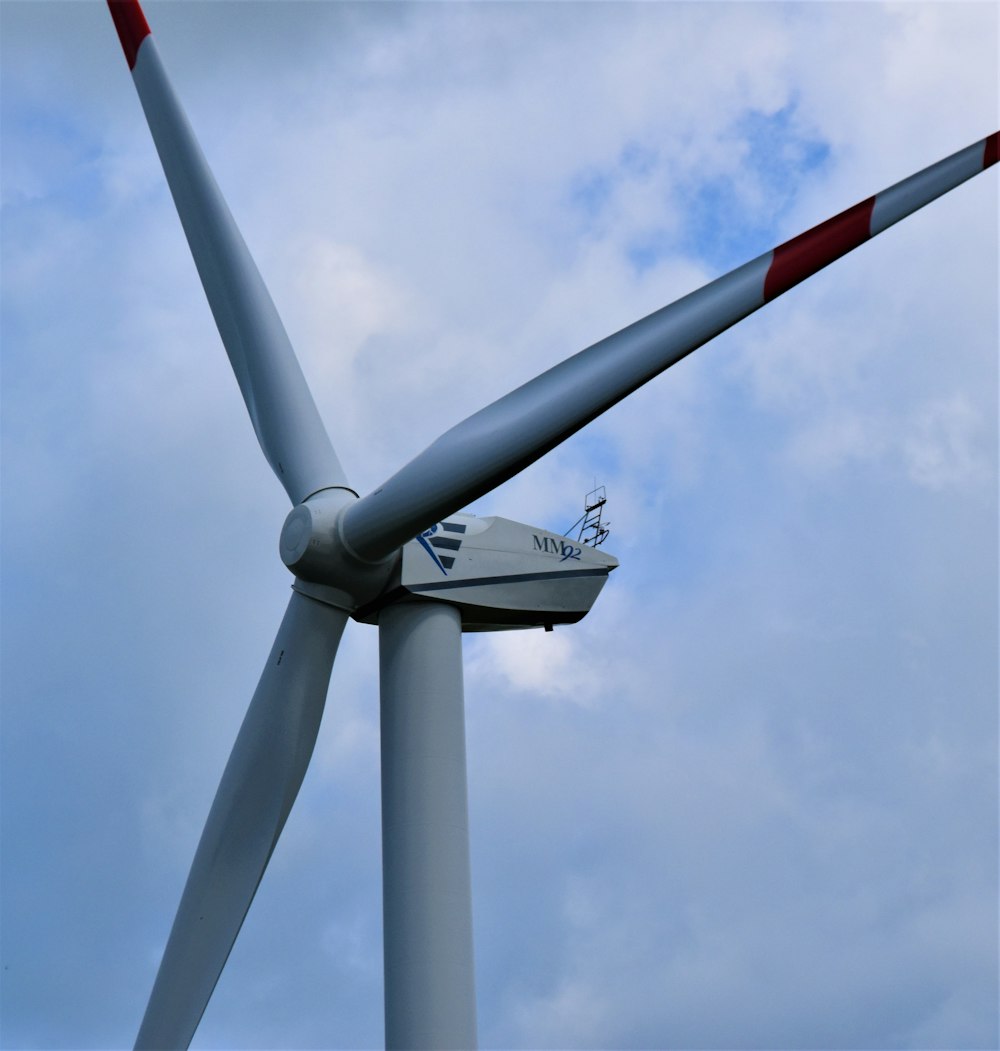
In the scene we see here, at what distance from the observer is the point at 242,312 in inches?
839

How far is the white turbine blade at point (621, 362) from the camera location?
17578 mm

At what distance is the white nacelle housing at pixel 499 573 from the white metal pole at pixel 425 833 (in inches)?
13.6

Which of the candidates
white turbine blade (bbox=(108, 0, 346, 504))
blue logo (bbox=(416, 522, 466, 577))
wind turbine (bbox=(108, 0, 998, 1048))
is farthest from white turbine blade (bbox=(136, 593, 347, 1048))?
white turbine blade (bbox=(108, 0, 346, 504))

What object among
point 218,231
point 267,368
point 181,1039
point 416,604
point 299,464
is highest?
point 218,231

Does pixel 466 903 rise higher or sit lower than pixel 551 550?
lower

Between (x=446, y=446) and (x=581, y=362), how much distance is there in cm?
185

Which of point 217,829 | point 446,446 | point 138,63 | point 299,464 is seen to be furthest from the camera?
point 138,63

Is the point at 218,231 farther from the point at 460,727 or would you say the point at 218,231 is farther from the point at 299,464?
the point at 460,727

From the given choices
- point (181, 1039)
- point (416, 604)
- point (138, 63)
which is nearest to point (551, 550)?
point (416, 604)

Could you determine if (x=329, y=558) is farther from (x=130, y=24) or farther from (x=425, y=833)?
(x=130, y=24)

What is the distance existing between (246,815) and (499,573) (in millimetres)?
4462

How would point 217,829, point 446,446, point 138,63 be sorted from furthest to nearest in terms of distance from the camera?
point 138,63, point 217,829, point 446,446

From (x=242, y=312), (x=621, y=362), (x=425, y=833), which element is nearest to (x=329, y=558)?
(x=425, y=833)

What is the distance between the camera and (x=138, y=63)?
22.4 metres
